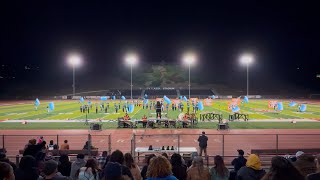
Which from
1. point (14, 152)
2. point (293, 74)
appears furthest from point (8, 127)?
point (293, 74)

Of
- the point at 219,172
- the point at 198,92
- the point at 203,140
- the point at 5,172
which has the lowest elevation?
the point at 203,140

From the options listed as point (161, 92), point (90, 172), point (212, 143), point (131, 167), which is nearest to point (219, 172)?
point (131, 167)

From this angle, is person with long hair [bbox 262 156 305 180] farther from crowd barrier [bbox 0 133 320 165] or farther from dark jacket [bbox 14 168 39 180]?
crowd barrier [bbox 0 133 320 165]

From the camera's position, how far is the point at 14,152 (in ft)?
65.7

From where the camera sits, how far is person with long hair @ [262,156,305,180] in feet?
14.8

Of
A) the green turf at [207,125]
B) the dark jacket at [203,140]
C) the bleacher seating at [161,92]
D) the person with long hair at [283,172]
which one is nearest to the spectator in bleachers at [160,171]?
the person with long hair at [283,172]

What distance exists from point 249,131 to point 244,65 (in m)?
85.8

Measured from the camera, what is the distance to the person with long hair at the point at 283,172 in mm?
4500

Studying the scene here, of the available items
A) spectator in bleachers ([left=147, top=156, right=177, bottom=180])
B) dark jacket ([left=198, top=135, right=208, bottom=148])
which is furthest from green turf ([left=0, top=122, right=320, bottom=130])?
A: spectator in bleachers ([left=147, top=156, right=177, bottom=180])

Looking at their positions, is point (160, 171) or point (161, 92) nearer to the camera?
point (160, 171)

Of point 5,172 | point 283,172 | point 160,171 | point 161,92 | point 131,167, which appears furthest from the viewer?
point 161,92

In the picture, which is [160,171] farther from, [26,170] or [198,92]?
[198,92]

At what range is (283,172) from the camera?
459 centimetres

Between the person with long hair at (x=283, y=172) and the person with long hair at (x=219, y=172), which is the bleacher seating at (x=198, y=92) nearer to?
the person with long hair at (x=219, y=172)
